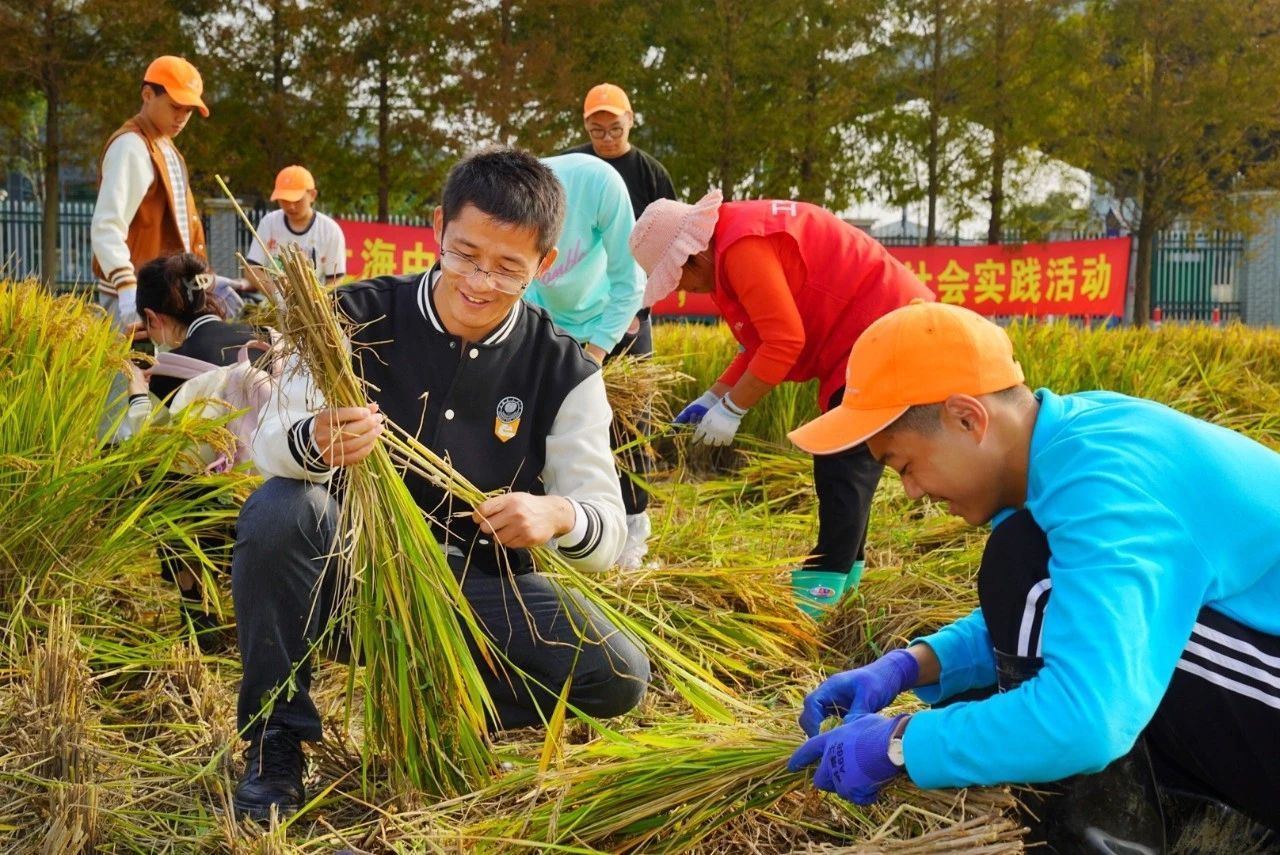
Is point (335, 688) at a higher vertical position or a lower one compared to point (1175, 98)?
lower

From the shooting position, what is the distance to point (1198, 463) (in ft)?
4.74

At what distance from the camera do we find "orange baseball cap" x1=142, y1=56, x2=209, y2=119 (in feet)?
13.0

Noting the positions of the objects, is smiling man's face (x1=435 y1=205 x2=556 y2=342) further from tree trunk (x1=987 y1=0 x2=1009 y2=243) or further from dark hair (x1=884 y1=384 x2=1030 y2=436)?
tree trunk (x1=987 y1=0 x2=1009 y2=243)

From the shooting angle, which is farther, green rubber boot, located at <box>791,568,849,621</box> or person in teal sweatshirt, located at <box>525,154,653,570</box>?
person in teal sweatshirt, located at <box>525,154,653,570</box>

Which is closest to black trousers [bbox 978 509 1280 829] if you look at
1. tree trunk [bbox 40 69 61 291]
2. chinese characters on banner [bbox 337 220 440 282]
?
chinese characters on banner [bbox 337 220 440 282]

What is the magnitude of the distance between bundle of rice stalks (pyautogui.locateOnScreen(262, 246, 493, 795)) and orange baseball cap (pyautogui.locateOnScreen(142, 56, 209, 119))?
252cm

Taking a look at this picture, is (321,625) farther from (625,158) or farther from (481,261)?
(625,158)

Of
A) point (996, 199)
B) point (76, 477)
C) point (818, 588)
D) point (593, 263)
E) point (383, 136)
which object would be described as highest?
point (383, 136)

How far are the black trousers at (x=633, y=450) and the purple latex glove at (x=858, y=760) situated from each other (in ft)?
4.50

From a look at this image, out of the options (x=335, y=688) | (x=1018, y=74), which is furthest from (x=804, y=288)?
(x=1018, y=74)

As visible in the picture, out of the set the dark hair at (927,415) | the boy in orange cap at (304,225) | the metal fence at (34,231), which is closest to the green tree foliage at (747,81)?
the metal fence at (34,231)

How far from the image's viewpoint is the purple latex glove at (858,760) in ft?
4.83

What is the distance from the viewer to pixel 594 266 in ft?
11.9

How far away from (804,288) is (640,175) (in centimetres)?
150
